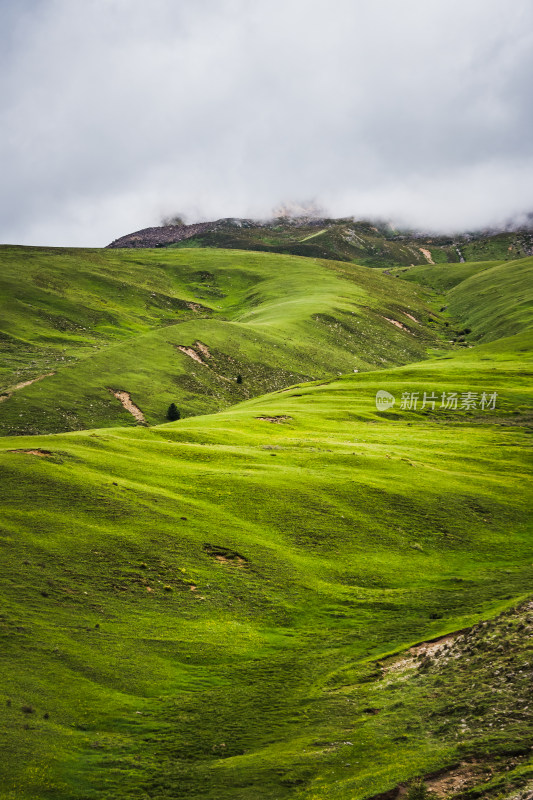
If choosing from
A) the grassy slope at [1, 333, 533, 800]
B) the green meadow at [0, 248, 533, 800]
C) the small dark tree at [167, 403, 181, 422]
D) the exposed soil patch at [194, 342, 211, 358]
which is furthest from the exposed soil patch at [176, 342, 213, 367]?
the grassy slope at [1, 333, 533, 800]

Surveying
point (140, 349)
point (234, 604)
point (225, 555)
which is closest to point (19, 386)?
point (140, 349)

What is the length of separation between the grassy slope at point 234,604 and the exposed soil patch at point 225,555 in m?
0.19

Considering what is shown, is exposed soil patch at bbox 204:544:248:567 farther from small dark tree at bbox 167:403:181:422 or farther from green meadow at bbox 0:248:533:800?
small dark tree at bbox 167:403:181:422

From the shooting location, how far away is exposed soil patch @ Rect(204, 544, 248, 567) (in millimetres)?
39375

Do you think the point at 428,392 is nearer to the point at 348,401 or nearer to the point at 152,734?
the point at 348,401

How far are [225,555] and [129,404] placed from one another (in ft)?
233

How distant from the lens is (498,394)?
346ft

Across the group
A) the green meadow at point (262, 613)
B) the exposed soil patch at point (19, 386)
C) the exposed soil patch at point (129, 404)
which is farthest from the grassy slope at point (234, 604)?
the exposed soil patch at point (19, 386)

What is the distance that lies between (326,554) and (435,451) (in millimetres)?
30968

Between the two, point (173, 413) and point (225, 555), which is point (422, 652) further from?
point (173, 413)

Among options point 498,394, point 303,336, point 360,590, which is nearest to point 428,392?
point 498,394

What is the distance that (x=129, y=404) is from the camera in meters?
108

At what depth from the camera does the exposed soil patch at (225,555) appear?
39375mm

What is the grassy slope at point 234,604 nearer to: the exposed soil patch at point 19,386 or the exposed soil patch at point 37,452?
the exposed soil patch at point 37,452
